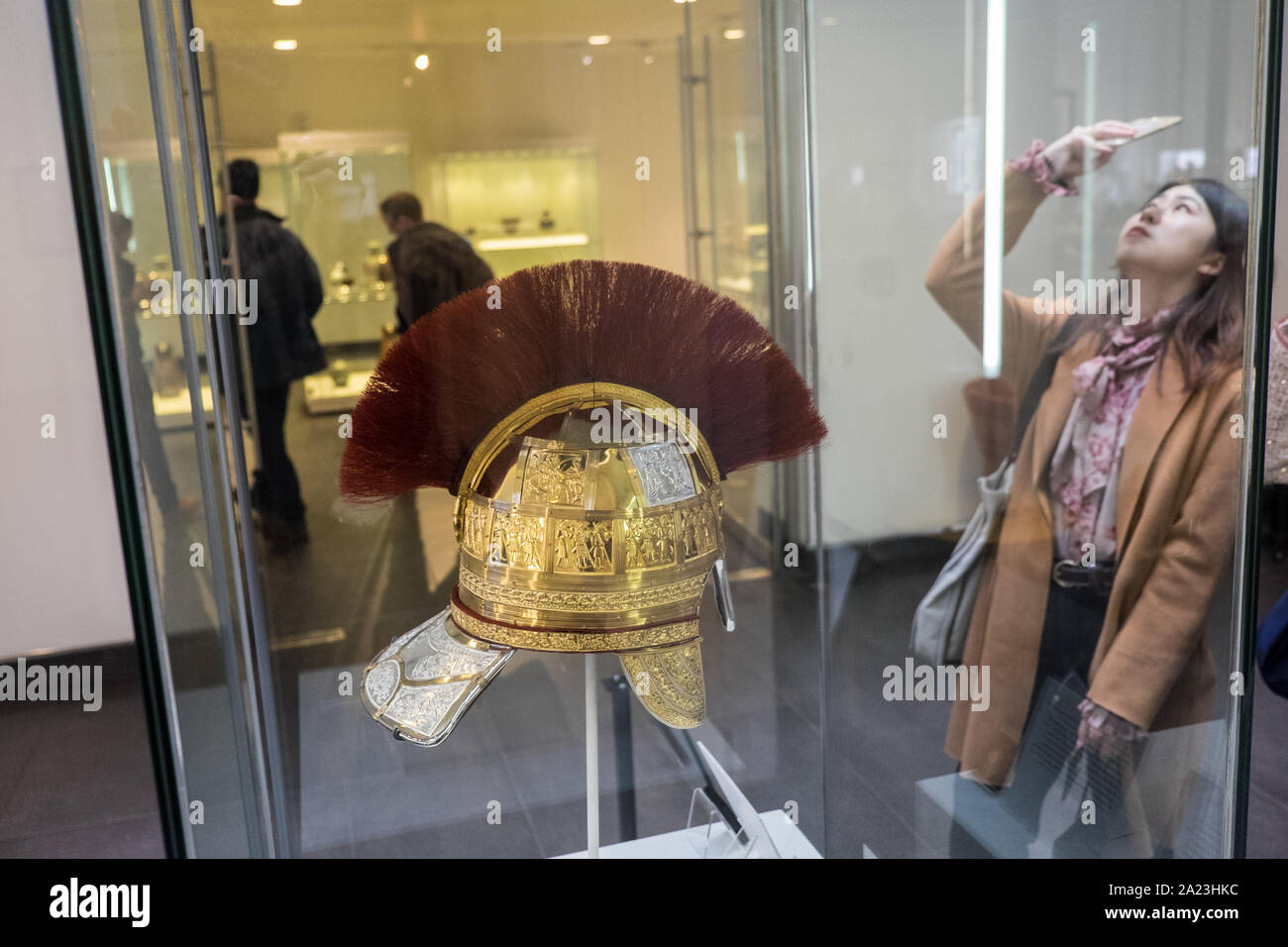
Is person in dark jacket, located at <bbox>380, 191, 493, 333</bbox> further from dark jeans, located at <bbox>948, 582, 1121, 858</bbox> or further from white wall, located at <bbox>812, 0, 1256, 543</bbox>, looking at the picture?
dark jeans, located at <bbox>948, 582, 1121, 858</bbox>

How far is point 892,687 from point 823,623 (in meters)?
0.17

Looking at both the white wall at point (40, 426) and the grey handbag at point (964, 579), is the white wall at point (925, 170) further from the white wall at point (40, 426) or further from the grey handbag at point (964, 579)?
the white wall at point (40, 426)

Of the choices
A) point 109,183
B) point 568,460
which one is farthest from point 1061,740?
point 109,183

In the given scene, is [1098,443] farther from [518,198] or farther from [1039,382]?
[518,198]

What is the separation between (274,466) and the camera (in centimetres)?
154

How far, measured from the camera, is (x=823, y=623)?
169cm

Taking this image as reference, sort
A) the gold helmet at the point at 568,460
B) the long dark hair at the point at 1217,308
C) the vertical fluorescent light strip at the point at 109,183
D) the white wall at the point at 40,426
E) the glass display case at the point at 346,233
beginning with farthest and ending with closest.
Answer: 1. the white wall at the point at 40,426
2. the glass display case at the point at 346,233
3. the long dark hair at the point at 1217,308
4. the gold helmet at the point at 568,460
5. the vertical fluorescent light strip at the point at 109,183

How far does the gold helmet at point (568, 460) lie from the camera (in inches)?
39.5

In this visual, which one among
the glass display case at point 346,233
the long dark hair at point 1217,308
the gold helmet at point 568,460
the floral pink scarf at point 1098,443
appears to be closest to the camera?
the gold helmet at point 568,460

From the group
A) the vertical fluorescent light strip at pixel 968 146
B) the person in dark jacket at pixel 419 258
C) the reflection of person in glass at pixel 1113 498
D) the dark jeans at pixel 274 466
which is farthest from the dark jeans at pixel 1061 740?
the dark jeans at pixel 274 466

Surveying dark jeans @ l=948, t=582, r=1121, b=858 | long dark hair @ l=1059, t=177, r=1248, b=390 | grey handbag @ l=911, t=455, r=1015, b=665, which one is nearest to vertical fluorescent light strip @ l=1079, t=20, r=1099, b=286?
long dark hair @ l=1059, t=177, r=1248, b=390

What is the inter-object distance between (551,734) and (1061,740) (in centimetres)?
74
